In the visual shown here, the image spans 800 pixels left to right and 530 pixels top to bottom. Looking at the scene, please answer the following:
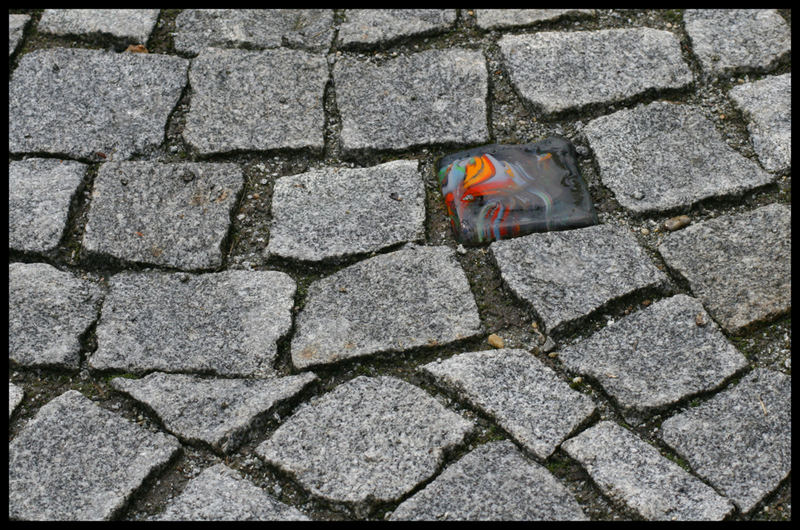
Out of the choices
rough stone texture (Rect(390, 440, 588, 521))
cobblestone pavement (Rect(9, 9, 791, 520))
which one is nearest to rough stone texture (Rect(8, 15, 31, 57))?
cobblestone pavement (Rect(9, 9, 791, 520))

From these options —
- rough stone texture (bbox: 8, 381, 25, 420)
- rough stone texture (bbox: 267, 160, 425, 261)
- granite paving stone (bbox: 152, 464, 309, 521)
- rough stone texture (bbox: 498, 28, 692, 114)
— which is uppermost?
rough stone texture (bbox: 498, 28, 692, 114)

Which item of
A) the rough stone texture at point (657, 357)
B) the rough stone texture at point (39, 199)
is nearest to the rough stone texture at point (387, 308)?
the rough stone texture at point (657, 357)

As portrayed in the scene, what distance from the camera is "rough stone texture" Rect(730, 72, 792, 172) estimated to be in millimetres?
2594

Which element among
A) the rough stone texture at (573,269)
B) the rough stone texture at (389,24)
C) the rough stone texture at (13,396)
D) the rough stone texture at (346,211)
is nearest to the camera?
the rough stone texture at (13,396)

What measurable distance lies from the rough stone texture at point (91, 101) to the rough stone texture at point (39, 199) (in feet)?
0.24

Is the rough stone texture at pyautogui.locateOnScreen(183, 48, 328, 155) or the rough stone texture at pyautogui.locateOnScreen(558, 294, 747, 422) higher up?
the rough stone texture at pyautogui.locateOnScreen(183, 48, 328, 155)

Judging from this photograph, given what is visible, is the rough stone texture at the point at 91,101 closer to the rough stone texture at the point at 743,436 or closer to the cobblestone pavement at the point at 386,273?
the cobblestone pavement at the point at 386,273

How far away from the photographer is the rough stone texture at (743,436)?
1.94 metres

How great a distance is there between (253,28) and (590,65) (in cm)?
120

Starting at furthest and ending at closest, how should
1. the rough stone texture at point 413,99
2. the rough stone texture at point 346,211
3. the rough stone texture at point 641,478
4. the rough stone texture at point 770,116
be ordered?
the rough stone texture at point 413,99 → the rough stone texture at point 770,116 → the rough stone texture at point 346,211 → the rough stone texture at point 641,478

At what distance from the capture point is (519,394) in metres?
2.11

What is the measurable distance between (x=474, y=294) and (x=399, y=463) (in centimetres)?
55

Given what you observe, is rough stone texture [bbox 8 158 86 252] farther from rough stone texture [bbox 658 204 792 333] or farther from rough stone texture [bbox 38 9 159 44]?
rough stone texture [bbox 658 204 792 333]

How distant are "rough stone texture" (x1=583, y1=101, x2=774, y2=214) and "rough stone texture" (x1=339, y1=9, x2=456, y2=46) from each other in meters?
0.74
